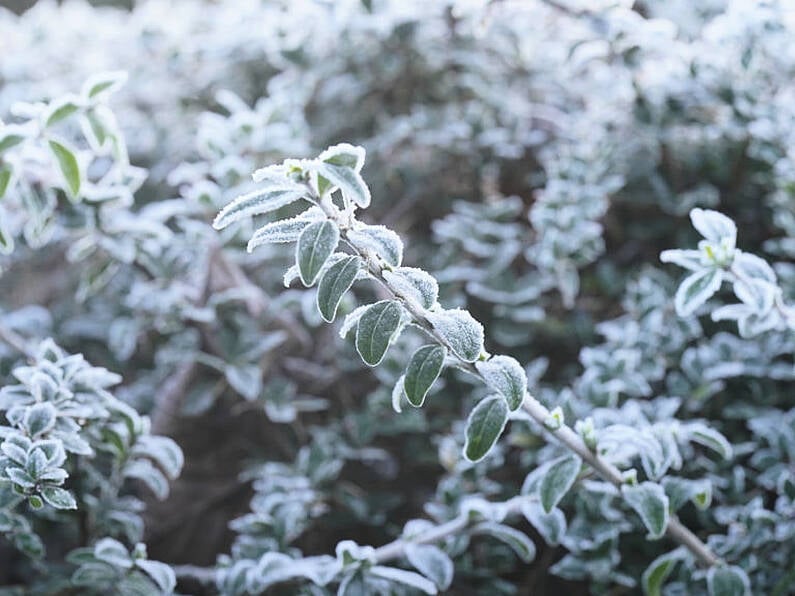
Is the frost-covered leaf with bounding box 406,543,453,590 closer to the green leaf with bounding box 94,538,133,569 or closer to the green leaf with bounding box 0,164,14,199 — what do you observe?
the green leaf with bounding box 94,538,133,569

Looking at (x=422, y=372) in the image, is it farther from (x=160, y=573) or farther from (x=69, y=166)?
(x=69, y=166)

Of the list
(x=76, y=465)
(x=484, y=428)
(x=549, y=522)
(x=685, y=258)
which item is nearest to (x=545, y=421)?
(x=484, y=428)

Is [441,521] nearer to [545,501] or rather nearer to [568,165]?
[545,501]

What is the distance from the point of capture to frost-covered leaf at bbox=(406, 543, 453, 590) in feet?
3.50

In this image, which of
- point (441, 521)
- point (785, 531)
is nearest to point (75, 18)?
point (441, 521)

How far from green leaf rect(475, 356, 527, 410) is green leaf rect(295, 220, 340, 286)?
0.20 m

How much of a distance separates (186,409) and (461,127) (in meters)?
0.71

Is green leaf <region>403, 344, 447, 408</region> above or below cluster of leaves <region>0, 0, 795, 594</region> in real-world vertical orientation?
above

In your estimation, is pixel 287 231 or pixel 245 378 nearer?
pixel 287 231

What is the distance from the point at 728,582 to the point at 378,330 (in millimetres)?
527

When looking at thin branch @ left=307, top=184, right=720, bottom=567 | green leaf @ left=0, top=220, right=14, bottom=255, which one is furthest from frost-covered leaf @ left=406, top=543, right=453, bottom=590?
green leaf @ left=0, top=220, right=14, bottom=255

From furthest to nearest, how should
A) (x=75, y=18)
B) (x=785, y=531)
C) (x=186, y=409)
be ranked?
(x=75, y=18)
(x=186, y=409)
(x=785, y=531)

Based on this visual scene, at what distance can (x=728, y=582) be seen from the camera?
1.05 meters

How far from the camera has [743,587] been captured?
41.0 inches
